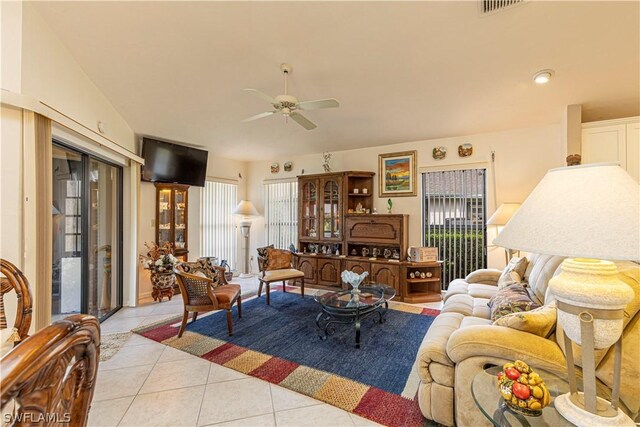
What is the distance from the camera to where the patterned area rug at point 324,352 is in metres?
2.03

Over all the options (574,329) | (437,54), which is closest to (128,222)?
(437,54)

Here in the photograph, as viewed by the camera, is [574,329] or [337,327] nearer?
[574,329]

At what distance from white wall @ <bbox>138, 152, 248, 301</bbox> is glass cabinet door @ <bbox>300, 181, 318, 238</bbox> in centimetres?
188

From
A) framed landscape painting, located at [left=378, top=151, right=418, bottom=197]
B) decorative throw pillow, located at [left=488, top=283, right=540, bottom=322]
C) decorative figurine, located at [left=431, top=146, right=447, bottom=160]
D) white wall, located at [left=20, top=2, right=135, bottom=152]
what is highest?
white wall, located at [left=20, top=2, right=135, bottom=152]

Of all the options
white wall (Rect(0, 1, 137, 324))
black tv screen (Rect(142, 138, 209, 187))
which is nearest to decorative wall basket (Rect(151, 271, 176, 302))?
black tv screen (Rect(142, 138, 209, 187))

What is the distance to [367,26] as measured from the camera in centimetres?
246

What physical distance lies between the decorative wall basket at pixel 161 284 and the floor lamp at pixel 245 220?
6.41 feet

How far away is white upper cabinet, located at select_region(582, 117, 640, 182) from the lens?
3.07 m

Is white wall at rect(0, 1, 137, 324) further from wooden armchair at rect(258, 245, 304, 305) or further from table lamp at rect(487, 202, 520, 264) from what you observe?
table lamp at rect(487, 202, 520, 264)

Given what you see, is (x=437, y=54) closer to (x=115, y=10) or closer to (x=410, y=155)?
(x=410, y=155)

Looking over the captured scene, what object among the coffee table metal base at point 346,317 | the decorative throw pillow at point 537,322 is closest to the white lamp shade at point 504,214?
the coffee table metal base at point 346,317

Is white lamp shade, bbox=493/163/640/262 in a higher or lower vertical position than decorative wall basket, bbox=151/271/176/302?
higher

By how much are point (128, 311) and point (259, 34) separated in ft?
13.4

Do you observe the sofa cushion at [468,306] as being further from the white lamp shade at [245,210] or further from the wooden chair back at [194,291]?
the white lamp shade at [245,210]
